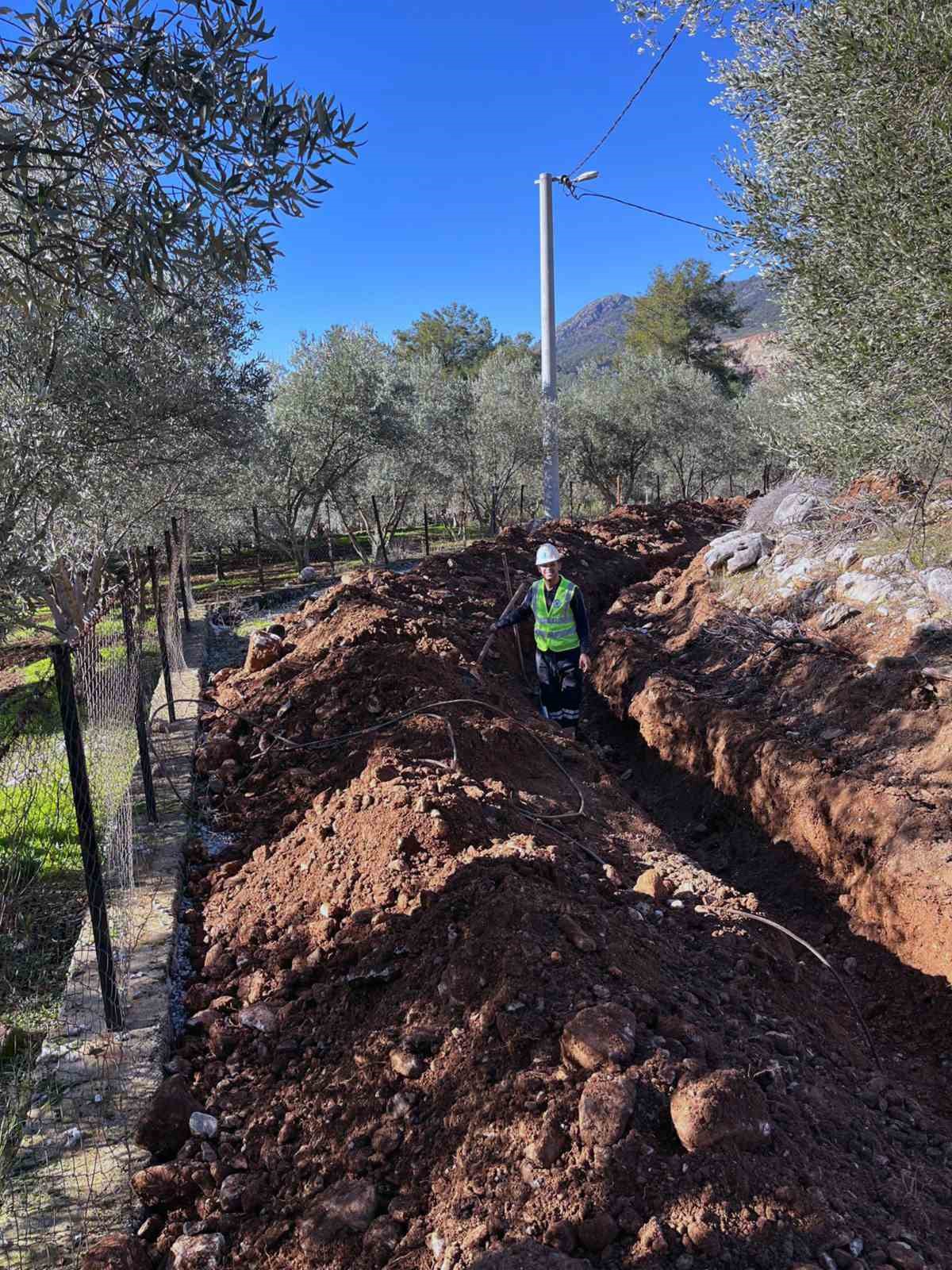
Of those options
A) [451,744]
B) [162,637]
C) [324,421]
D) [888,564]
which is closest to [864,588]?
[888,564]

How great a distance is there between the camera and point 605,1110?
2.65 metres

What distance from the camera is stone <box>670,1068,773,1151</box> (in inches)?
101

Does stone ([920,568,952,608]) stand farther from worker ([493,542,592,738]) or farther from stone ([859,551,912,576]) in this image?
worker ([493,542,592,738])

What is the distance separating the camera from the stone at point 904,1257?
7.82 ft

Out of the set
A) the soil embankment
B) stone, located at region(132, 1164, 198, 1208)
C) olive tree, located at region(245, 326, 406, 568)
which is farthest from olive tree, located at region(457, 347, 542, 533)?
stone, located at region(132, 1164, 198, 1208)

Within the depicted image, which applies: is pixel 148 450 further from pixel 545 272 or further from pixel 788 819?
pixel 545 272

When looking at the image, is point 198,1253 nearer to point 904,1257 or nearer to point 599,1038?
point 599,1038

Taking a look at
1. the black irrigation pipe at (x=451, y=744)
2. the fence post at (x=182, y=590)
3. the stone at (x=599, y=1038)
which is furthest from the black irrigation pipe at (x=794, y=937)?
the fence post at (x=182, y=590)

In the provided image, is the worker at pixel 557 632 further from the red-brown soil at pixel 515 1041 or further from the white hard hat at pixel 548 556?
the red-brown soil at pixel 515 1041

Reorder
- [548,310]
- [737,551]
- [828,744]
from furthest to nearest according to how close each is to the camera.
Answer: [548,310] < [737,551] < [828,744]

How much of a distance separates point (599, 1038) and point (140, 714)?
419 cm

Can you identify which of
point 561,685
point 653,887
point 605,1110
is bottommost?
point 653,887

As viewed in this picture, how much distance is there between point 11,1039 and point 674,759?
19.5ft

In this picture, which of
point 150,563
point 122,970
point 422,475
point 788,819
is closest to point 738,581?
Answer: point 788,819
